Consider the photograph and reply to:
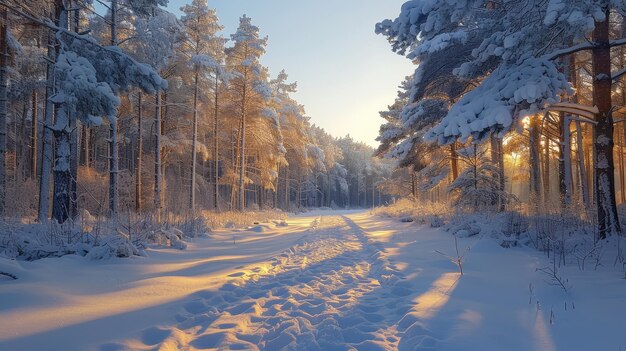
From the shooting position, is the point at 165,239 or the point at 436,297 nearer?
the point at 436,297

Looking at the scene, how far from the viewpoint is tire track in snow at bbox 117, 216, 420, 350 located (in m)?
2.77

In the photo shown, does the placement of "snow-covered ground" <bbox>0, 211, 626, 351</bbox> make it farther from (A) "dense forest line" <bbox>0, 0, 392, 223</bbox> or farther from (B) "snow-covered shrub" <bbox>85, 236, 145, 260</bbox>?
(A) "dense forest line" <bbox>0, 0, 392, 223</bbox>

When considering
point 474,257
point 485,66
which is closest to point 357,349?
point 474,257

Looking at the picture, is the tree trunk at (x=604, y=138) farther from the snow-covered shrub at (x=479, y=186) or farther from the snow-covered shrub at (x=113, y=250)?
the snow-covered shrub at (x=113, y=250)

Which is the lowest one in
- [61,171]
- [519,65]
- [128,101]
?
[61,171]

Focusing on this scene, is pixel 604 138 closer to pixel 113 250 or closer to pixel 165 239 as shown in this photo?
pixel 113 250

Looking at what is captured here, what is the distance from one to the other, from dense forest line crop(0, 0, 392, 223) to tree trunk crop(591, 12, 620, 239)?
8.77m

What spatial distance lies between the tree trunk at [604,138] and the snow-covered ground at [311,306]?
126 cm

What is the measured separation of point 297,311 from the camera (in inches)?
137

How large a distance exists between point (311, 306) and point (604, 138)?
5972 mm

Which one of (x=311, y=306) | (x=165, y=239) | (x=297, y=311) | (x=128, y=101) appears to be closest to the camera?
(x=297, y=311)

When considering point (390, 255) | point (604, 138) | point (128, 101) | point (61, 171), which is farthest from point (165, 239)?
point (128, 101)

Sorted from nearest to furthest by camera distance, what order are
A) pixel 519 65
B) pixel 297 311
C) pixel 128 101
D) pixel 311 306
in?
1. pixel 297 311
2. pixel 311 306
3. pixel 519 65
4. pixel 128 101

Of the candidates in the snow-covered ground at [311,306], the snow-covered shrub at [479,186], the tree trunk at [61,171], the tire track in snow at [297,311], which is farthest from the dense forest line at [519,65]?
the tree trunk at [61,171]
